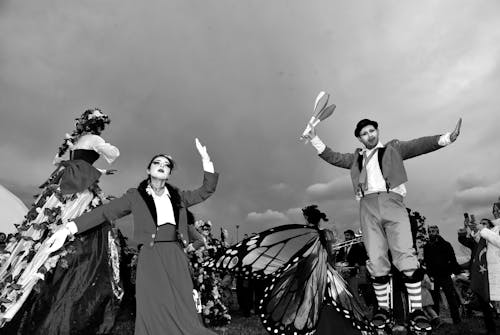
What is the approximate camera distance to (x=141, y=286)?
407 cm

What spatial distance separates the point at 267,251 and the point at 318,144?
167 centimetres

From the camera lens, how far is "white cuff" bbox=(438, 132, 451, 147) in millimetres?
4539

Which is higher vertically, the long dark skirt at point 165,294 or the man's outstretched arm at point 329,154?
the man's outstretched arm at point 329,154

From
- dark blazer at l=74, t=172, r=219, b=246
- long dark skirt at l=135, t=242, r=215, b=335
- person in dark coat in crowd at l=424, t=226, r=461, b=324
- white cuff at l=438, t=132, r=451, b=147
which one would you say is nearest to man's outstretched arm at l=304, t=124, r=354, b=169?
white cuff at l=438, t=132, r=451, b=147

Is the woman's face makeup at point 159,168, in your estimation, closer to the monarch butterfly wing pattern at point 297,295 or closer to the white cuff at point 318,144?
the monarch butterfly wing pattern at point 297,295

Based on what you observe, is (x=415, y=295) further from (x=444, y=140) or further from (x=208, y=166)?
(x=208, y=166)

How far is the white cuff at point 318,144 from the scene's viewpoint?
5098 millimetres

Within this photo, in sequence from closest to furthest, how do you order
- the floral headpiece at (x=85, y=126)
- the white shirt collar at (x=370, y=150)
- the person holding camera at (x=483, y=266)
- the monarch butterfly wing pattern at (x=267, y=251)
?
the monarch butterfly wing pattern at (x=267, y=251)
the white shirt collar at (x=370, y=150)
the floral headpiece at (x=85, y=126)
the person holding camera at (x=483, y=266)

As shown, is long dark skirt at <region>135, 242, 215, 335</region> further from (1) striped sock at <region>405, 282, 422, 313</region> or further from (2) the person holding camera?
(2) the person holding camera

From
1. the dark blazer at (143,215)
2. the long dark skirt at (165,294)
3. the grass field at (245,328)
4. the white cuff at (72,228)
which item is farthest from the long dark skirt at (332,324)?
the white cuff at (72,228)

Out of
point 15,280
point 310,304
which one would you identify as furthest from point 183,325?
point 15,280

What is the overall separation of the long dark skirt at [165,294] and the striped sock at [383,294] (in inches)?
65.2

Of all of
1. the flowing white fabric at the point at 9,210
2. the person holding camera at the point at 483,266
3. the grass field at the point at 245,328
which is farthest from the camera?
the flowing white fabric at the point at 9,210

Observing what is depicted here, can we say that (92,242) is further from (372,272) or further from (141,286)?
(372,272)
